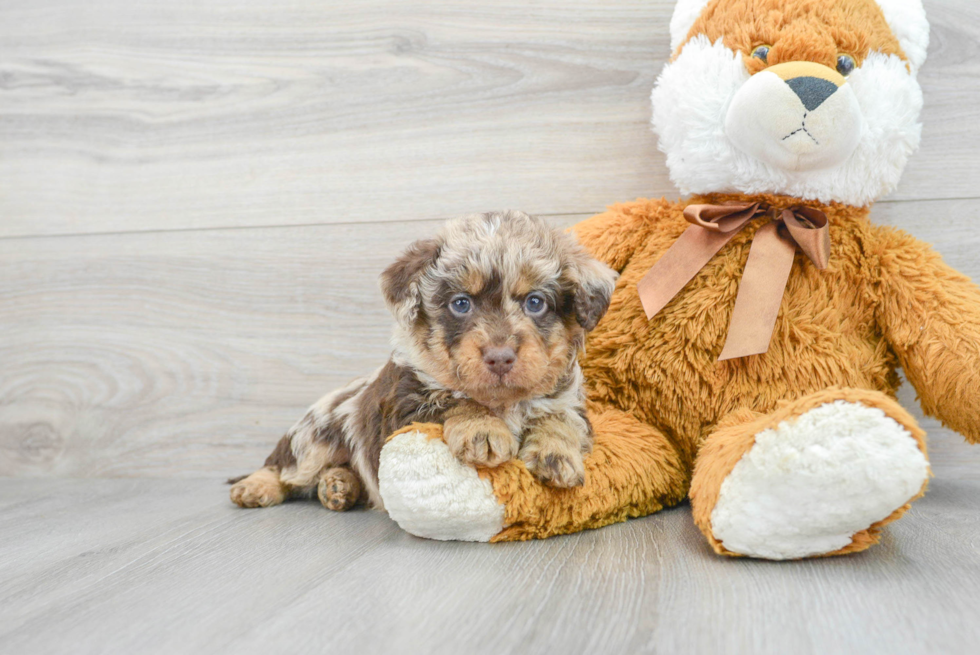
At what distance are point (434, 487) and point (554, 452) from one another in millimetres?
289

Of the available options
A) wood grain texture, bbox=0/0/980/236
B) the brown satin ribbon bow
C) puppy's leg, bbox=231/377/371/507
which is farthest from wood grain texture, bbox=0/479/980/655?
wood grain texture, bbox=0/0/980/236

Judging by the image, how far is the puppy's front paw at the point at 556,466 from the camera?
1.68m

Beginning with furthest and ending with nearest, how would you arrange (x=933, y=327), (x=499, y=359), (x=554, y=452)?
(x=933, y=327), (x=554, y=452), (x=499, y=359)

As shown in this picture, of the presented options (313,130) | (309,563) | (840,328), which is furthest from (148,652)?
(313,130)

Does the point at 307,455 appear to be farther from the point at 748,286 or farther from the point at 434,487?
the point at 748,286

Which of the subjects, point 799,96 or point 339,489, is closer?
point 799,96

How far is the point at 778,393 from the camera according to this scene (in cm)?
189

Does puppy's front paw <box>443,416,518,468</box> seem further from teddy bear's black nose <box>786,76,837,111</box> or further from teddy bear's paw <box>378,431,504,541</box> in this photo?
teddy bear's black nose <box>786,76,837,111</box>

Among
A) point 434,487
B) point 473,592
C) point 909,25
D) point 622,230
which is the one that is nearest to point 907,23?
point 909,25

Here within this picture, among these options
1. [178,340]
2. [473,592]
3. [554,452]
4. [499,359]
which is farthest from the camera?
[178,340]

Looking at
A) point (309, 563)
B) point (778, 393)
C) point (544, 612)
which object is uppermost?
point (778, 393)

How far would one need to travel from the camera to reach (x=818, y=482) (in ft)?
4.63

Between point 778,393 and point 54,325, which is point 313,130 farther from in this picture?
point 778,393

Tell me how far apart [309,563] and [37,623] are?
1.71 ft
